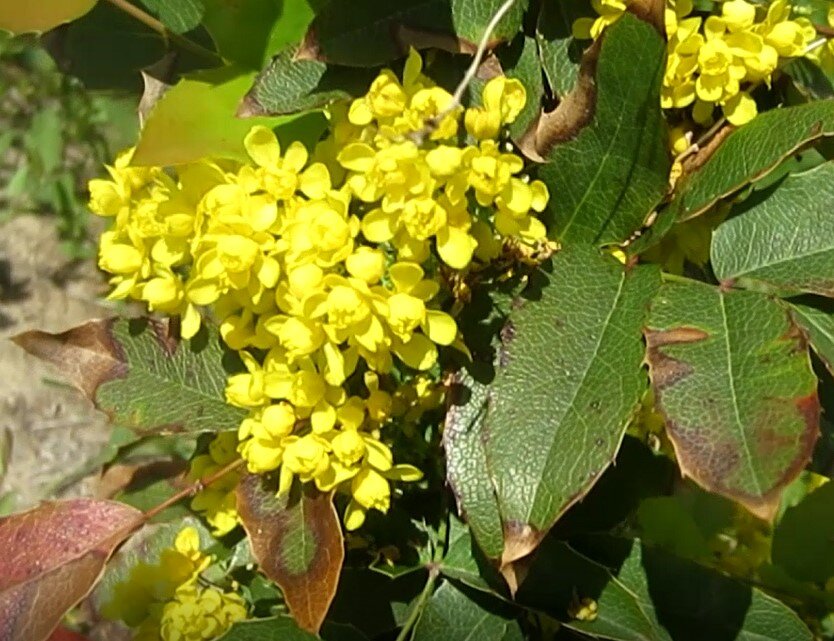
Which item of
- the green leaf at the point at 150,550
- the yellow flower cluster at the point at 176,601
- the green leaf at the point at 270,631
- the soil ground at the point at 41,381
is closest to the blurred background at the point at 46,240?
the soil ground at the point at 41,381

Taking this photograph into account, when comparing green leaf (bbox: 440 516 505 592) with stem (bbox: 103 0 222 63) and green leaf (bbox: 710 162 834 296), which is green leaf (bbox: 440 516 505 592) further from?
stem (bbox: 103 0 222 63)

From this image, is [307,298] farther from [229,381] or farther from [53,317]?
[53,317]

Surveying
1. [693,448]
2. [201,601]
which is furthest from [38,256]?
[693,448]

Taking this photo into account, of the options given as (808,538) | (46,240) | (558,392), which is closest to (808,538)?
(808,538)

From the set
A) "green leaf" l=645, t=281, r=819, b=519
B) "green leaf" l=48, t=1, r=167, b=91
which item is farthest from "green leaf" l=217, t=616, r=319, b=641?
"green leaf" l=48, t=1, r=167, b=91

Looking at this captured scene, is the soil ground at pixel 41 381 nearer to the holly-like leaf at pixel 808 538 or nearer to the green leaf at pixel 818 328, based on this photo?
the holly-like leaf at pixel 808 538
